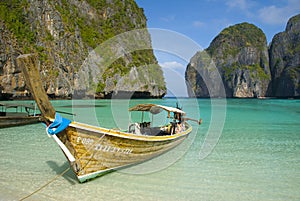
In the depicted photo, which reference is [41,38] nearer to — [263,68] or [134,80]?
[134,80]

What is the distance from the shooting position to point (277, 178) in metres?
6.88

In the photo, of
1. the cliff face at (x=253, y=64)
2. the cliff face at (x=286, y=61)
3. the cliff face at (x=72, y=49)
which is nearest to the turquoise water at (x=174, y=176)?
the cliff face at (x=72, y=49)

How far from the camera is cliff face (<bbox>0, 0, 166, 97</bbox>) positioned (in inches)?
1838

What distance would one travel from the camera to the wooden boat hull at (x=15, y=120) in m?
13.8

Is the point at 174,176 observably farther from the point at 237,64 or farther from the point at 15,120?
the point at 237,64

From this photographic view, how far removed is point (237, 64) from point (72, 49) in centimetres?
11919

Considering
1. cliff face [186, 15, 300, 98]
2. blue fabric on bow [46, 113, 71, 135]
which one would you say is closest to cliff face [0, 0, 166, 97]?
blue fabric on bow [46, 113, 71, 135]

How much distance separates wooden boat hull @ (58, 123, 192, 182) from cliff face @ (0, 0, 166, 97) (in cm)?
4245

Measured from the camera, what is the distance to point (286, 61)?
5492 inches

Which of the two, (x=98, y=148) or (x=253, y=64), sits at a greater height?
(x=253, y=64)

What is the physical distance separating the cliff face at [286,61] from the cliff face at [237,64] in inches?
172

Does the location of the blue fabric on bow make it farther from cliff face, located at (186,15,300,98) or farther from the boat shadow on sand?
cliff face, located at (186,15,300,98)

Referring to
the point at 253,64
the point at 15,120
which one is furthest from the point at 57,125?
the point at 253,64

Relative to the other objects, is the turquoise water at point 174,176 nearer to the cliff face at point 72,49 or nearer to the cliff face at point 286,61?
the cliff face at point 72,49
